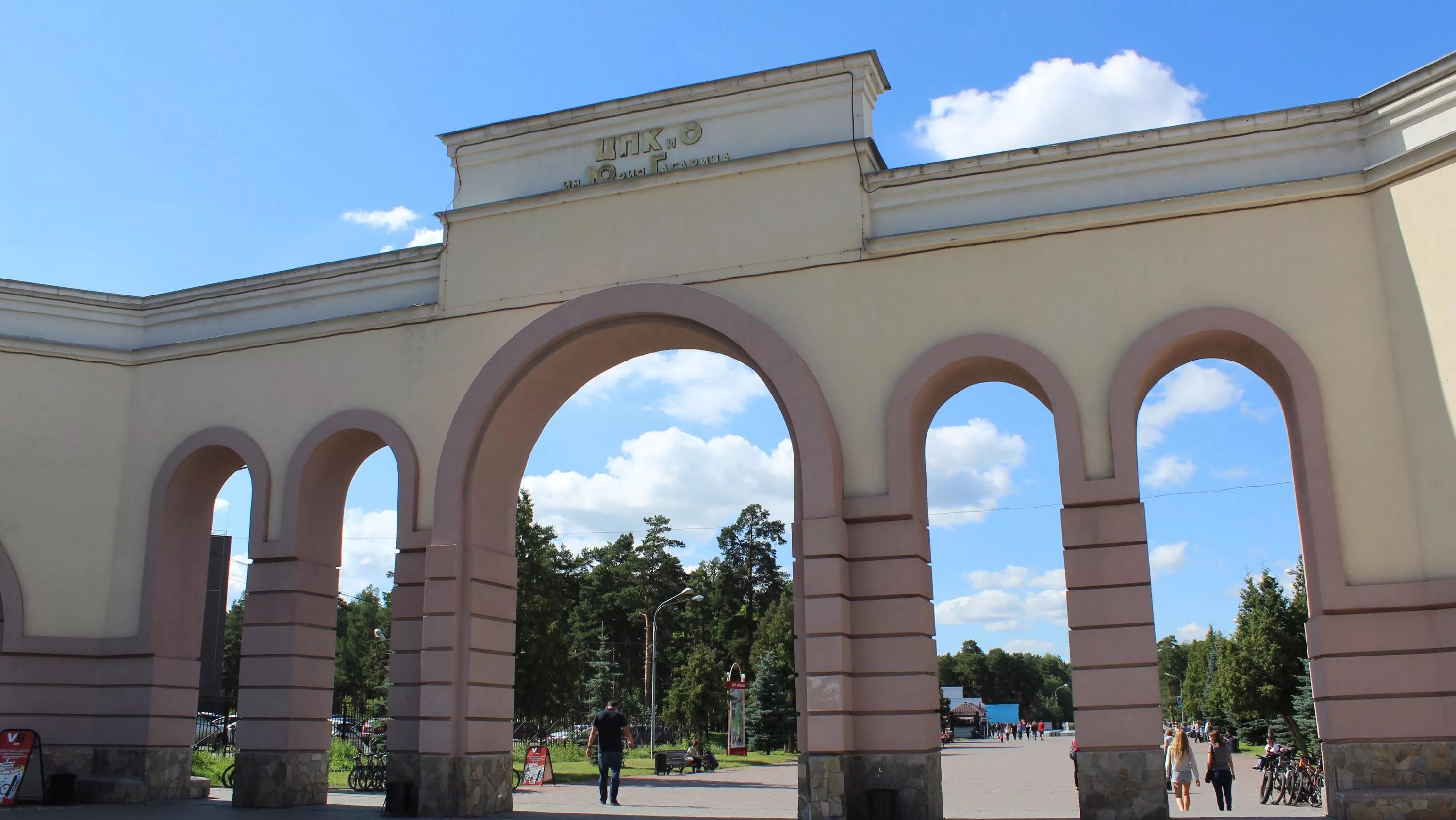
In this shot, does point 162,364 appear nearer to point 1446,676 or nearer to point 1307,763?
point 1446,676

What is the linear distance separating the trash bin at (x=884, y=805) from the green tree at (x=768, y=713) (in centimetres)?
2853

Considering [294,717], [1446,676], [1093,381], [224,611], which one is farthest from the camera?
[224,611]

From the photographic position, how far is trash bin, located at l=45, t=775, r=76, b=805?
15.6 m

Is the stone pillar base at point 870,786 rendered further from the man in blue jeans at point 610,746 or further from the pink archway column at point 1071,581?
the man in blue jeans at point 610,746

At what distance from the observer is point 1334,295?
1216 centimetres

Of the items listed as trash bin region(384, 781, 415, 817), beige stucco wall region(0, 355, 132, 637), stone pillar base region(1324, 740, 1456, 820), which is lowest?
trash bin region(384, 781, 415, 817)

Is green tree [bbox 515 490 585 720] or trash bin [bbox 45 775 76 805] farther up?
green tree [bbox 515 490 585 720]

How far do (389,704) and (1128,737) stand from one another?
29.3ft

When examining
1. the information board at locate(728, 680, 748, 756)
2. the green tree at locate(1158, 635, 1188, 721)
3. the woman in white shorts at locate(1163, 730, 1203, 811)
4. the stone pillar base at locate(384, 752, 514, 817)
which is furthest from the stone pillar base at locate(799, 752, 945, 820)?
the green tree at locate(1158, 635, 1188, 721)

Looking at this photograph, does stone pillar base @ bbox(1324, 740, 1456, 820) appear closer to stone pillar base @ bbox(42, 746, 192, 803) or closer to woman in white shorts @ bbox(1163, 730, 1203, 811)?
woman in white shorts @ bbox(1163, 730, 1203, 811)

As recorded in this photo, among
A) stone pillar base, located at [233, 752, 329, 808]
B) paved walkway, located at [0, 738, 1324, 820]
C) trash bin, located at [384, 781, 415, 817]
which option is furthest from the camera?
stone pillar base, located at [233, 752, 329, 808]

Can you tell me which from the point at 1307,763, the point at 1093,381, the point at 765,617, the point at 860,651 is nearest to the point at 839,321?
the point at 1093,381

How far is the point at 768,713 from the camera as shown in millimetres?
40562

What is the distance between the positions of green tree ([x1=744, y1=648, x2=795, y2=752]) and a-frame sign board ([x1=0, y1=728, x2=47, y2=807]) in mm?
27621
